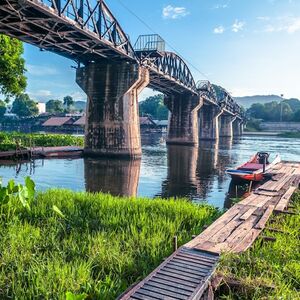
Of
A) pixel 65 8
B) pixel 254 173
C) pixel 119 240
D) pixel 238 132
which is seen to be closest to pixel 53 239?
pixel 119 240

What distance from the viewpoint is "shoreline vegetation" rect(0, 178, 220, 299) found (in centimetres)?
650

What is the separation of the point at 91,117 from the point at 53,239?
131 feet

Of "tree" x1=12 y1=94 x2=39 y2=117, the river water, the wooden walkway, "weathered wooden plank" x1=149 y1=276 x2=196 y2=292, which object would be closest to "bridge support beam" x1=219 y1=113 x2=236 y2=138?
"tree" x1=12 y1=94 x2=39 y2=117

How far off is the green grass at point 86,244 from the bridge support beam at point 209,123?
105 metres

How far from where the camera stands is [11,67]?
4238 cm

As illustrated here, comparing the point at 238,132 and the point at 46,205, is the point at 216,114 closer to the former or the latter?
the point at 238,132

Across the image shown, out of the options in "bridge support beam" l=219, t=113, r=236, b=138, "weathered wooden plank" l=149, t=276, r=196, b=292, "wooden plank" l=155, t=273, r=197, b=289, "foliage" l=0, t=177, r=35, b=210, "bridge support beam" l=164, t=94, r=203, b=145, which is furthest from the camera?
"bridge support beam" l=219, t=113, r=236, b=138

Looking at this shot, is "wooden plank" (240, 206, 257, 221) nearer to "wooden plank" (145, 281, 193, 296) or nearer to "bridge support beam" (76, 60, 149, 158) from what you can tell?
"wooden plank" (145, 281, 193, 296)

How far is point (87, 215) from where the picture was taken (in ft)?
40.7

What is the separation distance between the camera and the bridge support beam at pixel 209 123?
4609 inches

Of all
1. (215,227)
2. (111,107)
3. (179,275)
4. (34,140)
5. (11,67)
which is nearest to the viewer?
(179,275)

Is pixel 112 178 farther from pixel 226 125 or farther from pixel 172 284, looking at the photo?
pixel 226 125

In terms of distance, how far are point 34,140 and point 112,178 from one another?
25.6 metres

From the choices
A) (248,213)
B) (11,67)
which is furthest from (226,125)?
(248,213)
